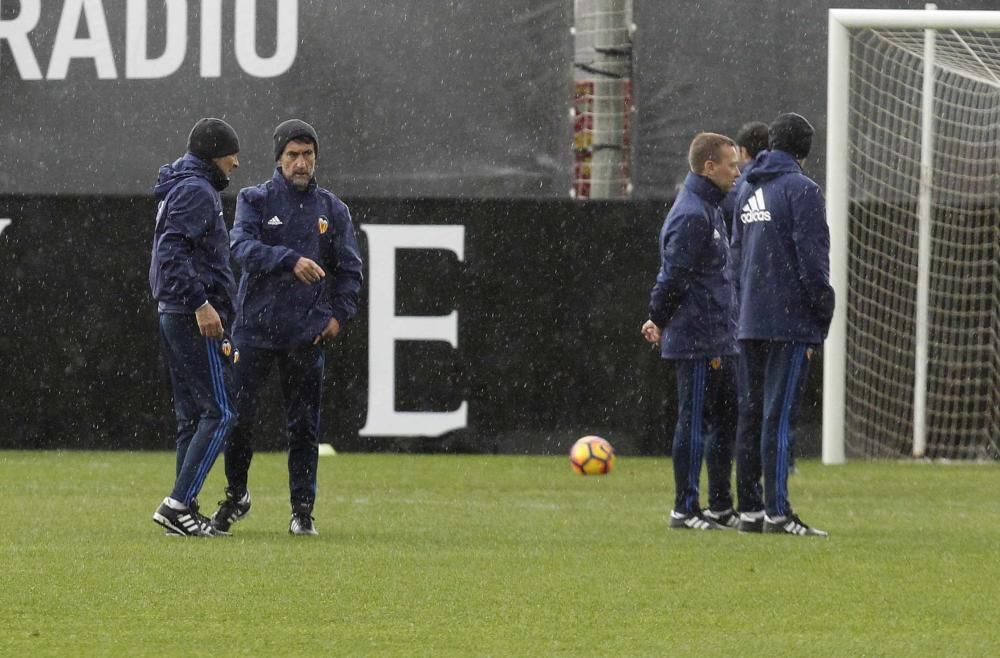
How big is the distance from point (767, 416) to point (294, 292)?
2159 mm

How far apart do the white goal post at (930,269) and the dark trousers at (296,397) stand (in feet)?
19.4

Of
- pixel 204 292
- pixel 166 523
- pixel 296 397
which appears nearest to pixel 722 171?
pixel 296 397

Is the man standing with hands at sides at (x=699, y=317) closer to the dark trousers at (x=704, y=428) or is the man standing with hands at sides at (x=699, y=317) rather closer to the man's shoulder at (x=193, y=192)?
the dark trousers at (x=704, y=428)

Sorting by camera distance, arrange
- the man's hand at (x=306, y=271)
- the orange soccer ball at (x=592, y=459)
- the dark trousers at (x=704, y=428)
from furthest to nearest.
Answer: the orange soccer ball at (x=592, y=459) < the dark trousers at (x=704, y=428) < the man's hand at (x=306, y=271)

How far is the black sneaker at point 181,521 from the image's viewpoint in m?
8.74

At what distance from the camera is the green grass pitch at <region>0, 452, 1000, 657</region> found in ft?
19.8

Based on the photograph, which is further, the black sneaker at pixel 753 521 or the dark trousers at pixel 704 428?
the dark trousers at pixel 704 428

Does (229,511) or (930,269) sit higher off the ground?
(930,269)

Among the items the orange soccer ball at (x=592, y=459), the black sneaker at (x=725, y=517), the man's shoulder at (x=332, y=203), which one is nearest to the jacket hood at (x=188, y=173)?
the man's shoulder at (x=332, y=203)

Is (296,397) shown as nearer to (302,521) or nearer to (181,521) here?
(302,521)

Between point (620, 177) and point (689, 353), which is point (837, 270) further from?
point (689, 353)

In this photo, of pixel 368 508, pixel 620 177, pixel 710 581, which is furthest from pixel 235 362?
pixel 620 177

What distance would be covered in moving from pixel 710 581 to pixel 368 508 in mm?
3466

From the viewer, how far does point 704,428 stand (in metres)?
9.64
